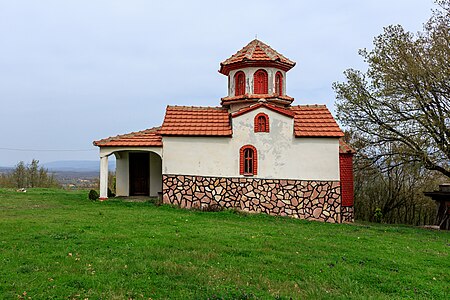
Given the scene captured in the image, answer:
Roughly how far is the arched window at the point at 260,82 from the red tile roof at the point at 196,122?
1.93 meters

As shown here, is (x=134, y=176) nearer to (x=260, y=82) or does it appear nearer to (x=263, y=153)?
(x=263, y=153)

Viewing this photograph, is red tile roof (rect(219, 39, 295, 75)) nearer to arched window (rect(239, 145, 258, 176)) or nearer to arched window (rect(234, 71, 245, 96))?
arched window (rect(234, 71, 245, 96))

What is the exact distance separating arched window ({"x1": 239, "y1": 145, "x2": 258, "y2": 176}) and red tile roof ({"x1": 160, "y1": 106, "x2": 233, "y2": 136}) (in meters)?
1.03

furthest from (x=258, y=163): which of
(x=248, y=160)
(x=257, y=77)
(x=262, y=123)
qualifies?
(x=257, y=77)

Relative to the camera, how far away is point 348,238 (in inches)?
475

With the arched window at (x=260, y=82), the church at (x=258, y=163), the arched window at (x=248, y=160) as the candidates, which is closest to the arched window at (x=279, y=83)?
the arched window at (x=260, y=82)

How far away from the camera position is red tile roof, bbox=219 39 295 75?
19.4 metres

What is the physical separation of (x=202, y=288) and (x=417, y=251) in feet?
22.9

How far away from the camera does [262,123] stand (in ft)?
57.9

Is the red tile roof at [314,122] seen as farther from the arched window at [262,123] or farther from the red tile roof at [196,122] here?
the red tile roof at [196,122]

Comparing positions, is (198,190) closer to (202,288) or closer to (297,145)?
(297,145)

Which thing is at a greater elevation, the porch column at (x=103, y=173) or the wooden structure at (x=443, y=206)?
the porch column at (x=103, y=173)

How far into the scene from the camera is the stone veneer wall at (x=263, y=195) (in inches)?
675

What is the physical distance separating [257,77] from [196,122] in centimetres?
395
